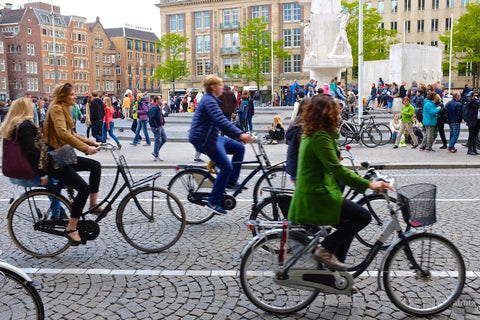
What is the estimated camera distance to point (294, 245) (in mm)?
4102

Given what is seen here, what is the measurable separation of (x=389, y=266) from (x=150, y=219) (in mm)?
2899

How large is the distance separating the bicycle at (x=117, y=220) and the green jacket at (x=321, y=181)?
90.6 inches

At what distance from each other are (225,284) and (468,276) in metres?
2.27

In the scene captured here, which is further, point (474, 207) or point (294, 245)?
point (474, 207)

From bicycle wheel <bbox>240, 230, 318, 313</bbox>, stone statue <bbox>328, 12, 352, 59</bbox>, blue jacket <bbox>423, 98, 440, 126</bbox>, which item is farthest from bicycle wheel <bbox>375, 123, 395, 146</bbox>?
bicycle wheel <bbox>240, 230, 318, 313</bbox>

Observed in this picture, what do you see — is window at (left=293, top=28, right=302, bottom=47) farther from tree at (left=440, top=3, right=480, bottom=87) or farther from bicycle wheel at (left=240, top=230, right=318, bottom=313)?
bicycle wheel at (left=240, top=230, right=318, bottom=313)

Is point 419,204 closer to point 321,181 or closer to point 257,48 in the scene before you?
point 321,181

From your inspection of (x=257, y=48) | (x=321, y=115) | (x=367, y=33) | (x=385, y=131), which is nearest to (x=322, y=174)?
(x=321, y=115)

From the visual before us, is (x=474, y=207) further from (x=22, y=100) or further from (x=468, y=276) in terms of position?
(x=22, y=100)

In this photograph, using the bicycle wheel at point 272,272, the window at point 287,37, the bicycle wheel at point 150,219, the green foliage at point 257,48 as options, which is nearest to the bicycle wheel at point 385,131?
the bicycle wheel at point 150,219

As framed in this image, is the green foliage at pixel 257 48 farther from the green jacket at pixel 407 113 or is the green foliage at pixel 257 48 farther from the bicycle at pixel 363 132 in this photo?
the green jacket at pixel 407 113

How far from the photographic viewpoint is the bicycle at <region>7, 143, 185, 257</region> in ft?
18.6

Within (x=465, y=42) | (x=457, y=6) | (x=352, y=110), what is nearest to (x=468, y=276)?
(x=352, y=110)

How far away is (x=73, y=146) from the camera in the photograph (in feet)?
19.0
